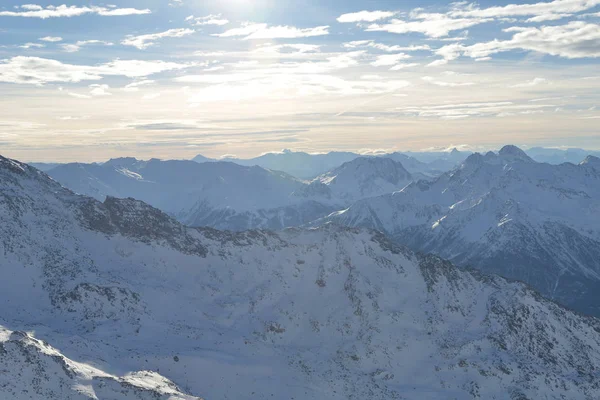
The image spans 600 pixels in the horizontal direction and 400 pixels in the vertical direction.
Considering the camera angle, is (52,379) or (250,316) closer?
(52,379)

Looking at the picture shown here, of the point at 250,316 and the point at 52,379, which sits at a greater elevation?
the point at 52,379

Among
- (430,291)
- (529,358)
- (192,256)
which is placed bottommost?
(529,358)

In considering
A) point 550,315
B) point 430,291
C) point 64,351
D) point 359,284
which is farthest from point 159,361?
point 550,315

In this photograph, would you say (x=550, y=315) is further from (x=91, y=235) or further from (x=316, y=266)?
(x=91, y=235)

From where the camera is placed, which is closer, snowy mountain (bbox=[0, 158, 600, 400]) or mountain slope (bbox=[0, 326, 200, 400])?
mountain slope (bbox=[0, 326, 200, 400])

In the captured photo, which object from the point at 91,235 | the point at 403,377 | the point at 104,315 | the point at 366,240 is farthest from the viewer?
the point at 366,240

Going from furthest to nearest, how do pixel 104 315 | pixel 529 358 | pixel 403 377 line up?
1. pixel 529 358
2. pixel 403 377
3. pixel 104 315

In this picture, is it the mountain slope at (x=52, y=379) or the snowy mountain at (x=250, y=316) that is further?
the snowy mountain at (x=250, y=316)

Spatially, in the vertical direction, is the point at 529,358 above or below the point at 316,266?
below
